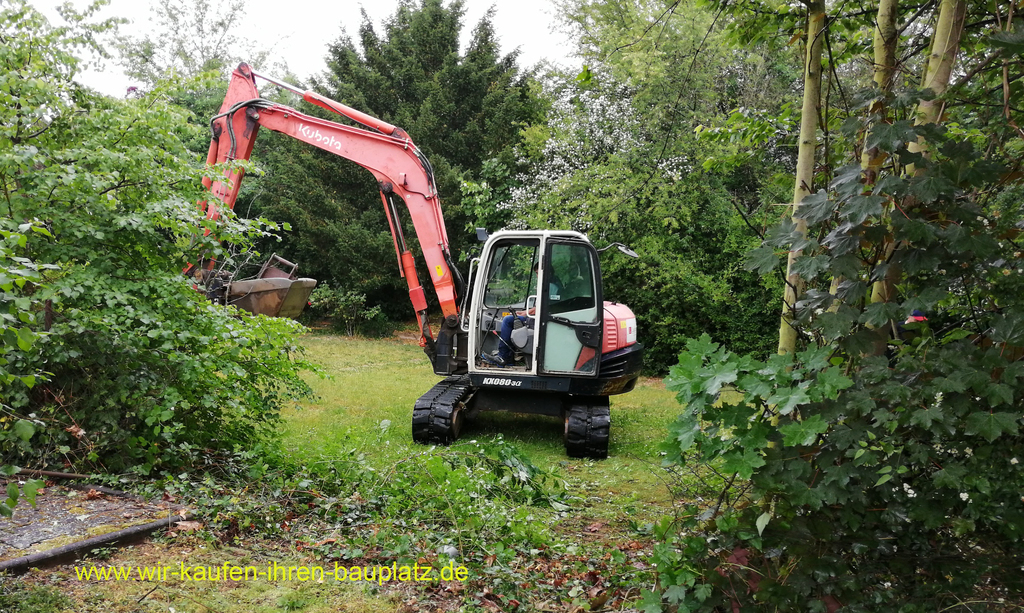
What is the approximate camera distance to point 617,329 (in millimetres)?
7574

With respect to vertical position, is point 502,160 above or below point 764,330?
above

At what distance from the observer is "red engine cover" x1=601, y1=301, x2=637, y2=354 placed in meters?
7.45

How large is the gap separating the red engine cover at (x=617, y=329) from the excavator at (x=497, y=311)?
0.01 meters

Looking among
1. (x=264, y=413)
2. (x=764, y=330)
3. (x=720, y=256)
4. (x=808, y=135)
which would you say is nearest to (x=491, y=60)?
(x=720, y=256)

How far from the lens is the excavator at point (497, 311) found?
7242 mm

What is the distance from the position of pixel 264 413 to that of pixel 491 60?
1651 cm

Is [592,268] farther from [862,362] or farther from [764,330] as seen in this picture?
[764,330]

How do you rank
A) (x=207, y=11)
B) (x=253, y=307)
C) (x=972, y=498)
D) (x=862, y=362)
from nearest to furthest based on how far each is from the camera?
1. (x=972, y=498)
2. (x=862, y=362)
3. (x=253, y=307)
4. (x=207, y=11)

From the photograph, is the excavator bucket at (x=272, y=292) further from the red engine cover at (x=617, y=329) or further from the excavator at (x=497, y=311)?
the red engine cover at (x=617, y=329)

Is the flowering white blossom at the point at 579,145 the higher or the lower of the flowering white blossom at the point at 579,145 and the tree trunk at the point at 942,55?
the higher

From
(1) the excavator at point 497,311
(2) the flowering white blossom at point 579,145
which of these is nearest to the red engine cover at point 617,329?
(1) the excavator at point 497,311

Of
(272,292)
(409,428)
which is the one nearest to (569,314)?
(409,428)

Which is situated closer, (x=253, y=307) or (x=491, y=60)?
(x=253, y=307)

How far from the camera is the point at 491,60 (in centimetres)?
1978
